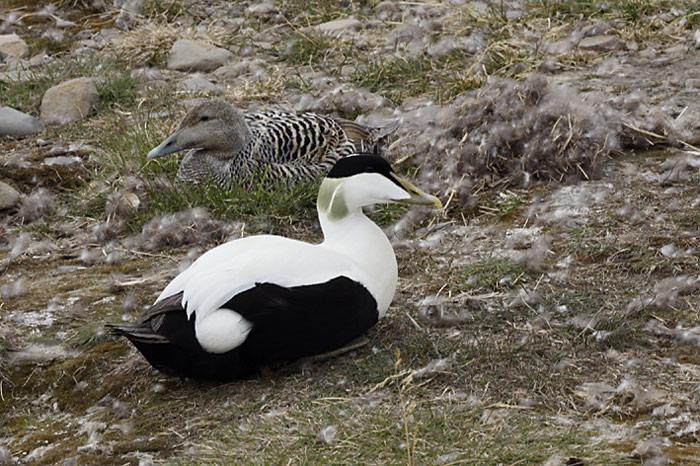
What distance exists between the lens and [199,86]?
8.21 metres

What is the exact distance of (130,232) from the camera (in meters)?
6.24

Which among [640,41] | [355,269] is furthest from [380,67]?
[355,269]

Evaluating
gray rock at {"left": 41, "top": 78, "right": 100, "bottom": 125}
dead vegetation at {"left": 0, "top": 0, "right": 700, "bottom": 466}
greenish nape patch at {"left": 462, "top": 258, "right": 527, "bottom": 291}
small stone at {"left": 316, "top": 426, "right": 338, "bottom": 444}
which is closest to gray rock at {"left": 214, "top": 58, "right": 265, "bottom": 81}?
dead vegetation at {"left": 0, "top": 0, "right": 700, "bottom": 466}

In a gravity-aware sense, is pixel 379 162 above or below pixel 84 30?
above

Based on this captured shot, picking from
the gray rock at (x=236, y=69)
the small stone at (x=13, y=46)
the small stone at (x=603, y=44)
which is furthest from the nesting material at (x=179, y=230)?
the small stone at (x=13, y=46)

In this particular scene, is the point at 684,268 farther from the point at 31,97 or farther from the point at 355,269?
the point at 31,97

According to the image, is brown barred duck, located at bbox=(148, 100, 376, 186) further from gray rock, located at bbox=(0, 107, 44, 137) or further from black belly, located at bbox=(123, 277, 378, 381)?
black belly, located at bbox=(123, 277, 378, 381)

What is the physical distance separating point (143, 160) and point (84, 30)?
3.17m

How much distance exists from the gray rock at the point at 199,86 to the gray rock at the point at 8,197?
1.68m

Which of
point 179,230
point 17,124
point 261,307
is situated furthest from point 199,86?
point 261,307

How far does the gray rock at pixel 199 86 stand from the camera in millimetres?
8164

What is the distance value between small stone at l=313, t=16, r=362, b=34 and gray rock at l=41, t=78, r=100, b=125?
1606 mm

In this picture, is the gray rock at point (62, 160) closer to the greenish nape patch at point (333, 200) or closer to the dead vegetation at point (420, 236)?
the dead vegetation at point (420, 236)

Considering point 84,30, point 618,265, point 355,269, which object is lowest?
point 84,30
